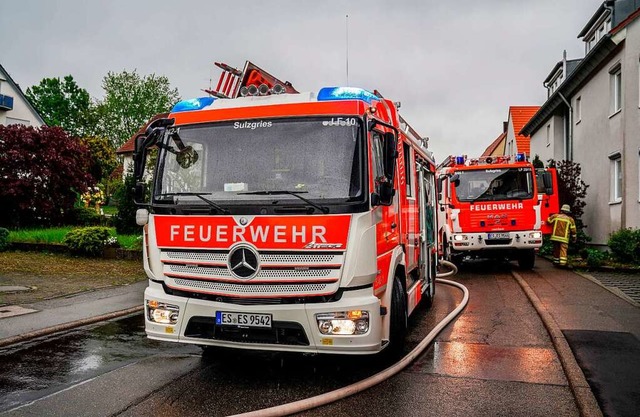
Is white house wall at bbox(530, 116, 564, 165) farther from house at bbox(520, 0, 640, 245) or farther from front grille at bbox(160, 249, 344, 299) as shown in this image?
front grille at bbox(160, 249, 344, 299)

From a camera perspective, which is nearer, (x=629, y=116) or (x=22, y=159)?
(x=629, y=116)

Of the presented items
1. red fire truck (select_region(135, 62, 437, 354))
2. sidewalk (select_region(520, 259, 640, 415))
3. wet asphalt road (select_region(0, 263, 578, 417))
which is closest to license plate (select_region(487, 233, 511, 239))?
sidewalk (select_region(520, 259, 640, 415))

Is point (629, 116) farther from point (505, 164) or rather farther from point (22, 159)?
point (22, 159)

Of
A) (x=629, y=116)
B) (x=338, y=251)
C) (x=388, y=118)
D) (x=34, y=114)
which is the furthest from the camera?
(x=34, y=114)

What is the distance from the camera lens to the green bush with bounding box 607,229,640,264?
14.9 meters

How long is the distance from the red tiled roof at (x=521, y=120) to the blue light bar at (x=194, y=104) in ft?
125

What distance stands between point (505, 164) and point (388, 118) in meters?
9.35

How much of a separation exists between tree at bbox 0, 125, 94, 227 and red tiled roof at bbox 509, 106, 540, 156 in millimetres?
29086

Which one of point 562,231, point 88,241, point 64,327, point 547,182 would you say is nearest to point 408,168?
point 64,327

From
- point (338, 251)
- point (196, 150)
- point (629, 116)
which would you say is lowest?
point (338, 251)

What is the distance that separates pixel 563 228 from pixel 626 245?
160cm

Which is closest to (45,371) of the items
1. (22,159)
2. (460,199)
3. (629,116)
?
(460,199)

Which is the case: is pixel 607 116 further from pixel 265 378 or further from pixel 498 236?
pixel 265 378

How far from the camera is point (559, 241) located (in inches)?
603
